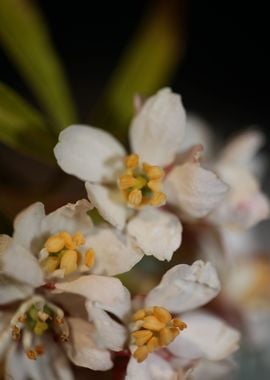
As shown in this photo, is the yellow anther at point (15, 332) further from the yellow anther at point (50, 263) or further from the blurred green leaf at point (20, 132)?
the blurred green leaf at point (20, 132)

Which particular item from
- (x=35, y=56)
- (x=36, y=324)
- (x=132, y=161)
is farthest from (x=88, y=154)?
(x=35, y=56)

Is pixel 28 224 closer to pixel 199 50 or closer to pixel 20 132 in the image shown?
pixel 20 132

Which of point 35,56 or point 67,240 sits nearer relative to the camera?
point 67,240

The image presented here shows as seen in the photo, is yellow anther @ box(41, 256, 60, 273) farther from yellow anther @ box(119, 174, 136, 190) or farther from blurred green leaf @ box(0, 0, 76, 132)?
blurred green leaf @ box(0, 0, 76, 132)

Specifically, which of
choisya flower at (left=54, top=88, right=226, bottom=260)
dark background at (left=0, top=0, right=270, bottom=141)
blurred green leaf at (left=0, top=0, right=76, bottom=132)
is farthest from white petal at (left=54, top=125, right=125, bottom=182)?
dark background at (left=0, top=0, right=270, bottom=141)

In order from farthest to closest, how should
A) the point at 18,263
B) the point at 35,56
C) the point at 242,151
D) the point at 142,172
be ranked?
the point at 35,56
the point at 242,151
the point at 142,172
the point at 18,263

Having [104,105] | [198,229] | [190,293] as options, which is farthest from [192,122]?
[190,293]

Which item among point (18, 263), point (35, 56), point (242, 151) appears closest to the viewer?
point (18, 263)

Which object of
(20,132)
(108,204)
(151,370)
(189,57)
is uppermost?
(189,57)

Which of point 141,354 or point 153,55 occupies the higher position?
point 153,55
